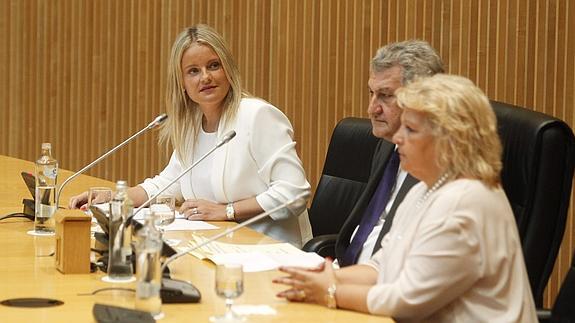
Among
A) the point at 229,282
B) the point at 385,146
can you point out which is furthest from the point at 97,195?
the point at 229,282

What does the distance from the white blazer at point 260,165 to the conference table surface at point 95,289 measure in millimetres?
692

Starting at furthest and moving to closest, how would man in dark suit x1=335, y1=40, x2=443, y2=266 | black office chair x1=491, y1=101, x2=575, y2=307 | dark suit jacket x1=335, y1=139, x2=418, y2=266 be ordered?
1. dark suit jacket x1=335, y1=139, x2=418, y2=266
2. man in dark suit x1=335, y1=40, x2=443, y2=266
3. black office chair x1=491, y1=101, x2=575, y2=307

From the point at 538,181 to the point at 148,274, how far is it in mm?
1239

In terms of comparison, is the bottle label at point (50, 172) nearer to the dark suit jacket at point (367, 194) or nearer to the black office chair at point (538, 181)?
the dark suit jacket at point (367, 194)

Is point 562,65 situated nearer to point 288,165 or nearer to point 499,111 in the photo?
point 288,165

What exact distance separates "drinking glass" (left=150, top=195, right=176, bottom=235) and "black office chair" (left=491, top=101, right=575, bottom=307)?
1.18m

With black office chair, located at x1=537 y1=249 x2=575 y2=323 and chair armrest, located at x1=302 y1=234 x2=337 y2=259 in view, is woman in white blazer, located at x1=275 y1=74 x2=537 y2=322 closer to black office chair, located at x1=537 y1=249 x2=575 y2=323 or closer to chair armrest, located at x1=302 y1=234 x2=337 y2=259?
black office chair, located at x1=537 y1=249 x2=575 y2=323

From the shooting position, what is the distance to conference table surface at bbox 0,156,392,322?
2400mm

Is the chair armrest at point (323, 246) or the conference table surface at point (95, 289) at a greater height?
the conference table surface at point (95, 289)

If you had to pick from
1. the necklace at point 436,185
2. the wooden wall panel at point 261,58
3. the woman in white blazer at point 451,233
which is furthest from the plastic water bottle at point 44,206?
the wooden wall panel at point 261,58

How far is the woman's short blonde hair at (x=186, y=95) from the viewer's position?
4.43 meters

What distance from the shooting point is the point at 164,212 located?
11.6 ft

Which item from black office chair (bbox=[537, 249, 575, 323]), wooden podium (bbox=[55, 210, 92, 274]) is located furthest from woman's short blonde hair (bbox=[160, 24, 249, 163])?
black office chair (bbox=[537, 249, 575, 323])

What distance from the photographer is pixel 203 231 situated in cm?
375
